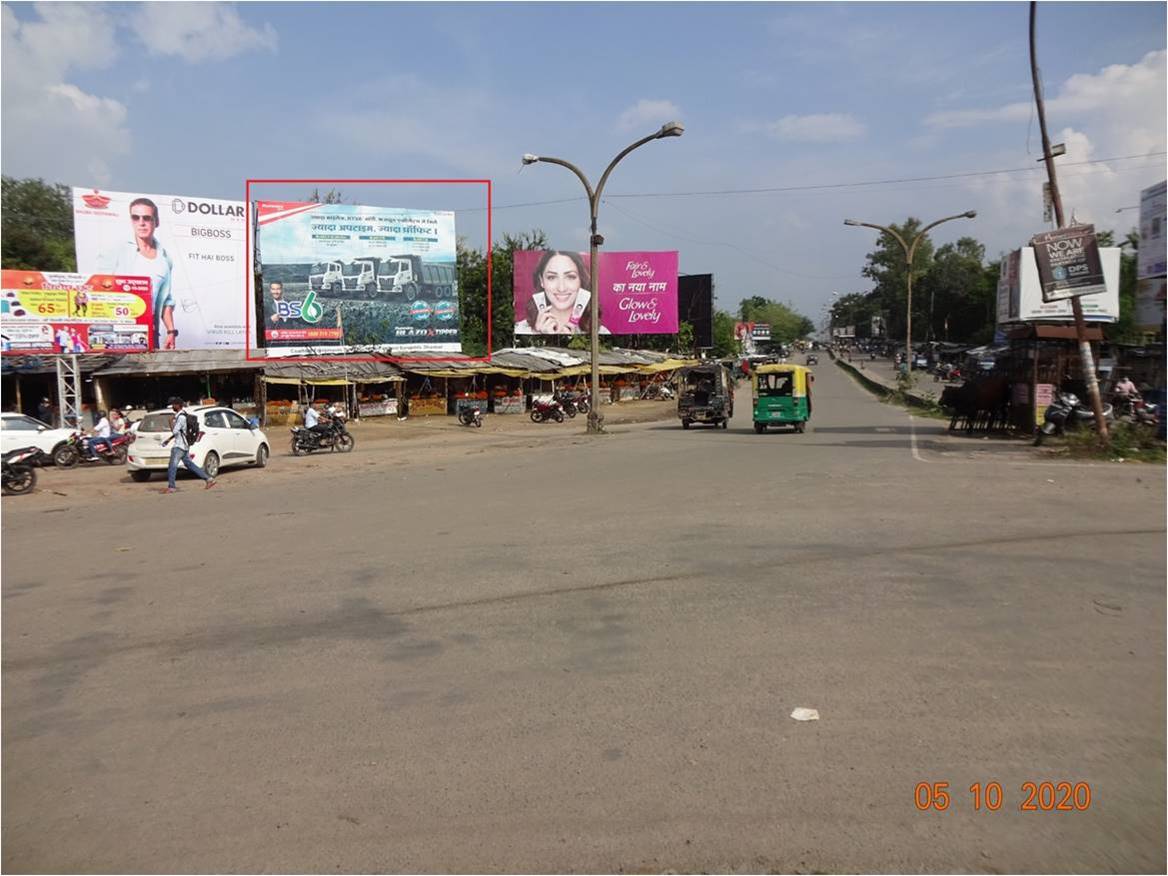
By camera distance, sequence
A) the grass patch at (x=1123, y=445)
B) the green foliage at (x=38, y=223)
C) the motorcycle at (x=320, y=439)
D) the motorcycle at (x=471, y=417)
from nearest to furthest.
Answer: the grass patch at (x=1123, y=445), the motorcycle at (x=320, y=439), the motorcycle at (x=471, y=417), the green foliage at (x=38, y=223)

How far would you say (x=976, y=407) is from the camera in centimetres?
2414

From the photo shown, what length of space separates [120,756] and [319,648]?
164cm

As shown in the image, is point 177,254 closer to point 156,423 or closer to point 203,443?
point 156,423

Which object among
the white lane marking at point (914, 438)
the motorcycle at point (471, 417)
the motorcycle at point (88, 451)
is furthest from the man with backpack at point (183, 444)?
the motorcycle at point (471, 417)

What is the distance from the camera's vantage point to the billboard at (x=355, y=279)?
38.2 meters

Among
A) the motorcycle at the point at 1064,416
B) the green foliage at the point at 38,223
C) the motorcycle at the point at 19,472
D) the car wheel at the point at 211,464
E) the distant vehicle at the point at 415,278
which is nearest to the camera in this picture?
the motorcycle at the point at 19,472

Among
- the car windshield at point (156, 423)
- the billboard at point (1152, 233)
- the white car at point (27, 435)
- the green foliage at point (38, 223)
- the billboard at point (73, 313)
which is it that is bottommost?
the white car at point (27, 435)

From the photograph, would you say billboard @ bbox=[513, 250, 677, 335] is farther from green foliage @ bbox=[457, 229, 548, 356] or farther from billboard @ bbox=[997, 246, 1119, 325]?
billboard @ bbox=[997, 246, 1119, 325]

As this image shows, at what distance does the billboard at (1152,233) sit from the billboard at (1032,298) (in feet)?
3.80

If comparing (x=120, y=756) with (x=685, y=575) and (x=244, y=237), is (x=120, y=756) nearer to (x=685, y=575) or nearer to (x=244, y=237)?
(x=685, y=575)

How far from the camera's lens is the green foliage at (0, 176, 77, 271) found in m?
46.8

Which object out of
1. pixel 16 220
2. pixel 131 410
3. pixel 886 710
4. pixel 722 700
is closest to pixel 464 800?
pixel 722 700

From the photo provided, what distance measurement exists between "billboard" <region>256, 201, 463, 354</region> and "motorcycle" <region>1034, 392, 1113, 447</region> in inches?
1092

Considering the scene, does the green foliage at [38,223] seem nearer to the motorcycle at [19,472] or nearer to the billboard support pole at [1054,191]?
the motorcycle at [19,472]
